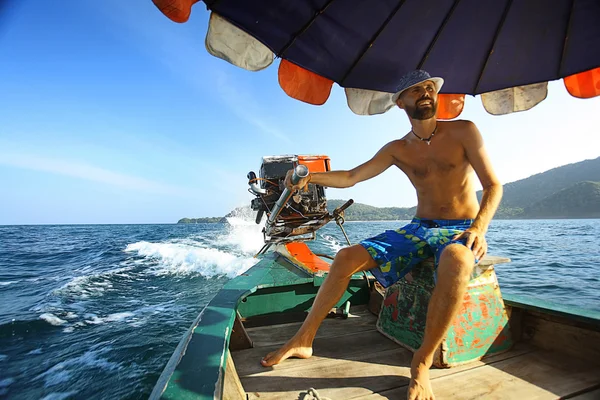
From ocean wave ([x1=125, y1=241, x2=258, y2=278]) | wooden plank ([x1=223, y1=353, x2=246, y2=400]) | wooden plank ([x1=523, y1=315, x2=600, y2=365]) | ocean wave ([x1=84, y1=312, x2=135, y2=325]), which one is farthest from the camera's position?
ocean wave ([x1=125, y1=241, x2=258, y2=278])

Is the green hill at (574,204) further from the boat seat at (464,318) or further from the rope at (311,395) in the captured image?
the rope at (311,395)

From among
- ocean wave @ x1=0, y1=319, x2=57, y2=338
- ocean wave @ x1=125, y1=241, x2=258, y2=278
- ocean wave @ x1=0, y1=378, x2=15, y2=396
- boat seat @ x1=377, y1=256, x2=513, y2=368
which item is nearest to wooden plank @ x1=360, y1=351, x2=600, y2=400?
boat seat @ x1=377, y1=256, x2=513, y2=368

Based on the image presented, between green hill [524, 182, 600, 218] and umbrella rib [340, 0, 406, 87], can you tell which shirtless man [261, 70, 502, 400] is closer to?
umbrella rib [340, 0, 406, 87]

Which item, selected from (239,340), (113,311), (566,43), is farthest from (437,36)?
(113,311)

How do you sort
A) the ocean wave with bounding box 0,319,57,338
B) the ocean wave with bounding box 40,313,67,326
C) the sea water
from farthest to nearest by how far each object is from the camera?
the ocean wave with bounding box 40,313,67,326, the ocean wave with bounding box 0,319,57,338, the sea water

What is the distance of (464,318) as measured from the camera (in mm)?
1774

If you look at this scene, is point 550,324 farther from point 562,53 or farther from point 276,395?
point 562,53

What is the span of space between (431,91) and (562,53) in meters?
1.32

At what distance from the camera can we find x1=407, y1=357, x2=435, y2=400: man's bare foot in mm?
1382

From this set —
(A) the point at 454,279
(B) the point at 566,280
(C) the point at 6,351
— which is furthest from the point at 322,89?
(B) the point at 566,280

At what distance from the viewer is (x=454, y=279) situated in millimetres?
1464

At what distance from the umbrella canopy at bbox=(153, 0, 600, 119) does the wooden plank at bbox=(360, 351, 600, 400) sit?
2.20 meters

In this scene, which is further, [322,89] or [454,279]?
[322,89]

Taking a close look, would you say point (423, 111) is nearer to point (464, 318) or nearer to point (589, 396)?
point (464, 318)
